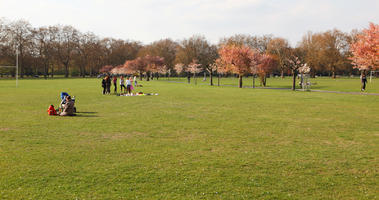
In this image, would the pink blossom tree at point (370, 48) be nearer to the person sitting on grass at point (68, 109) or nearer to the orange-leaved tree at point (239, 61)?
the orange-leaved tree at point (239, 61)

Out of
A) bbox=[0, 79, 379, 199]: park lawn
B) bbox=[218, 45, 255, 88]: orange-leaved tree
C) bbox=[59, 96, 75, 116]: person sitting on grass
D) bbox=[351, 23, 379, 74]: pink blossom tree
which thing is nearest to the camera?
bbox=[0, 79, 379, 199]: park lawn

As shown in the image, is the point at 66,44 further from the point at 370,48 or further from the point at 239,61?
the point at 370,48

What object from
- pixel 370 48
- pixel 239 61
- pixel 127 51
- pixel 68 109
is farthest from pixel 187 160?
pixel 127 51

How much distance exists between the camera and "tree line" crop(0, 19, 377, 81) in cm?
9119

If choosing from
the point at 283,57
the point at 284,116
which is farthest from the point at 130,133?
the point at 283,57

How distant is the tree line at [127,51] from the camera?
91.2 meters

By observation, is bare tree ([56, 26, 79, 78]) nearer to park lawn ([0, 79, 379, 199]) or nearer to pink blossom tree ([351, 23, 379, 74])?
pink blossom tree ([351, 23, 379, 74])

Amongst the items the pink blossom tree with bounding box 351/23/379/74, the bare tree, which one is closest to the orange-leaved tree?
the pink blossom tree with bounding box 351/23/379/74

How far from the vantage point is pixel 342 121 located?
1389cm

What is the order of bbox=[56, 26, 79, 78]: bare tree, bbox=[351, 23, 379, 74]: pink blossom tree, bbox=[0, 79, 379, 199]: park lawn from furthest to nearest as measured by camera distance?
bbox=[56, 26, 79, 78]: bare tree → bbox=[351, 23, 379, 74]: pink blossom tree → bbox=[0, 79, 379, 199]: park lawn

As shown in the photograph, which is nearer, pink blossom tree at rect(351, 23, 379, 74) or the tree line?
pink blossom tree at rect(351, 23, 379, 74)

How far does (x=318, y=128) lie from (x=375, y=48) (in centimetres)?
2303

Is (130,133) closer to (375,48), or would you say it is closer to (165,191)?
(165,191)

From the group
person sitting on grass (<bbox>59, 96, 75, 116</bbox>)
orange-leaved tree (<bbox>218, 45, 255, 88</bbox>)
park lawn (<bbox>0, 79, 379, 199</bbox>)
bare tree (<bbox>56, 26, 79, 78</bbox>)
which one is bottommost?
park lawn (<bbox>0, 79, 379, 199</bbox>)
